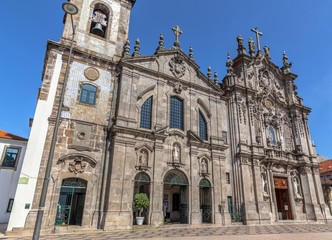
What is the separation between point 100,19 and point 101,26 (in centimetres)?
127

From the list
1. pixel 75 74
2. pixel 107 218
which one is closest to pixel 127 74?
pixel 75 74

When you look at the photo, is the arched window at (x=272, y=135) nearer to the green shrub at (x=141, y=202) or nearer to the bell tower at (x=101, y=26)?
the green shrub at (x=141, y=202)

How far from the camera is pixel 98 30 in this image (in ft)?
59.8

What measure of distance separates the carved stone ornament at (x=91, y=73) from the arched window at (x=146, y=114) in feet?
13.7

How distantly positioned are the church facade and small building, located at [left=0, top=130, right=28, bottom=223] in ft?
24.8

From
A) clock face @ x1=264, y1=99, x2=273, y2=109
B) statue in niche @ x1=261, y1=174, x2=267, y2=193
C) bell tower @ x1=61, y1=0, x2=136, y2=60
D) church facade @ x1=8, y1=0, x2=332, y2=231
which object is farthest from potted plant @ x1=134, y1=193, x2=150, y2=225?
clock face @ x1=264, y1=99, x2=273, y2=109

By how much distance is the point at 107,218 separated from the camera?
13602 millimetres

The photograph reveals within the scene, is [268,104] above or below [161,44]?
below

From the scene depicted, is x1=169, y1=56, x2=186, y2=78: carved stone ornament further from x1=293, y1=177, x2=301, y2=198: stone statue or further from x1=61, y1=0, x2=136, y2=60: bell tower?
x1=293, y1=177, x2=301, y2=198: stone statue

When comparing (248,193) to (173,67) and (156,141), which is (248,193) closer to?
(156,141)

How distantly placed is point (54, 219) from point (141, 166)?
5.93 meters

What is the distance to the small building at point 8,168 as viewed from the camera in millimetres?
18641

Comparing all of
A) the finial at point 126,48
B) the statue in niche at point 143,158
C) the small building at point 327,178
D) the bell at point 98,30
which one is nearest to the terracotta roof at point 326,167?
the small building at point 327,178

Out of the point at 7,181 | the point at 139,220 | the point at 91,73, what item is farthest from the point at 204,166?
the point at 7,181
